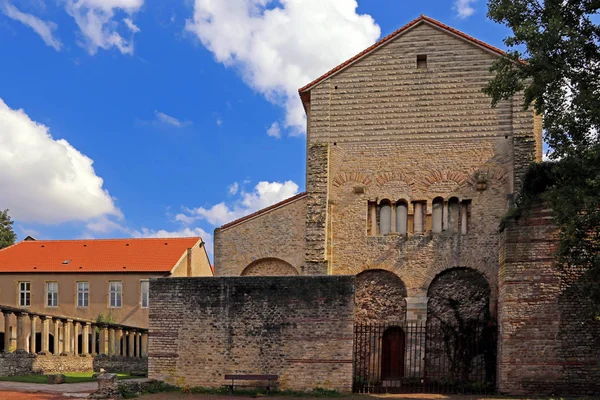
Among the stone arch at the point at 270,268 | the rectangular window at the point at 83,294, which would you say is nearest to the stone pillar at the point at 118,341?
the rectangular window at the point at 83,294

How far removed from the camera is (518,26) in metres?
14.6

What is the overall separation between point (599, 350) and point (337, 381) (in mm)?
6718

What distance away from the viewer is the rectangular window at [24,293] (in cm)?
3966

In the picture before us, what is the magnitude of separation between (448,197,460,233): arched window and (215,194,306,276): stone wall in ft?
17.0

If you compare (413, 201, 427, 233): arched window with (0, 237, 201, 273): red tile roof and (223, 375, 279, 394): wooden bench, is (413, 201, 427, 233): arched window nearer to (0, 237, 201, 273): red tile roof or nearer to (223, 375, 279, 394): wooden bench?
(223, 375, 279, 394): wooden bench

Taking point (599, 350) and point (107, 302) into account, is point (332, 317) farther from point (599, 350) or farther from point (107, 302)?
point (107, 302)

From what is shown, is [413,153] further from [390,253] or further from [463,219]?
[390,253]

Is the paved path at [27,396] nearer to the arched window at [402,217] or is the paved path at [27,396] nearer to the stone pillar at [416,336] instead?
the stone pillar at [416,336]

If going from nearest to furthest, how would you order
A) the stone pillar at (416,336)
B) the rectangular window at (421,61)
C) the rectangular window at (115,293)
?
the stone pillar at (416,336) < the rectangular window at (421,61) < the rectangular window at (115,293)

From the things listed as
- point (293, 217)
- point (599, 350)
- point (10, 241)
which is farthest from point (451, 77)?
point (10, 241)

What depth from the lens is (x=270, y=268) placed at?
24578mm

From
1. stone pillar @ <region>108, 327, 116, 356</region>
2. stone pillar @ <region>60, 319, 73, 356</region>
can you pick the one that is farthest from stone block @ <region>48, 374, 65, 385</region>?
stone pillar @ <region>108, 327, 116, 356</region>

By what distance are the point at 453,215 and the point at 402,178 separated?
2.19 meters

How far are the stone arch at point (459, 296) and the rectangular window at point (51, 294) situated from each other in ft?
83.0
